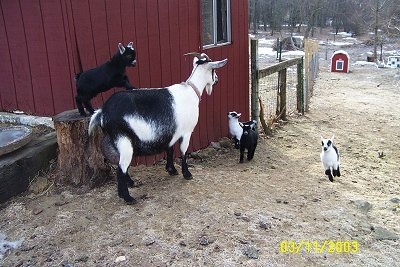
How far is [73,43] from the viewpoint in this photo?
194 inches

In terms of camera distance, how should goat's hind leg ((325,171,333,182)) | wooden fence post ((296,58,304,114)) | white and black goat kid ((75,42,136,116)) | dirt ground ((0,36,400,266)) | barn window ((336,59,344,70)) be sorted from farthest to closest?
barn window ((336,59,344,70)) → wooden fence post ((296,58,304,114)) → goat's hind leg ((325,171,333,182)) → white and black goat kid ((75,42,136,116)) → dirt ground ((0,36,400,266))

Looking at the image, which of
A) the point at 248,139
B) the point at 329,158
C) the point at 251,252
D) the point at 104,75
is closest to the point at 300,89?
the point at 248,139

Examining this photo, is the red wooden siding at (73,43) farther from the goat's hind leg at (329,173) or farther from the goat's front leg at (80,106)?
the goat's hind leg at (329,173)

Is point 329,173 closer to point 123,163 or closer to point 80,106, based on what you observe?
point 123,163

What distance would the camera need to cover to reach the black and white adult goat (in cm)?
404

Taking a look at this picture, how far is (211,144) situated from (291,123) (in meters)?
3.05

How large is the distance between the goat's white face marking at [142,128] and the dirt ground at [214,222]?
0.63 meters

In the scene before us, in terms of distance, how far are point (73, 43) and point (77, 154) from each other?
4.38 ft

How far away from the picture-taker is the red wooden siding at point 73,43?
4.93 metres

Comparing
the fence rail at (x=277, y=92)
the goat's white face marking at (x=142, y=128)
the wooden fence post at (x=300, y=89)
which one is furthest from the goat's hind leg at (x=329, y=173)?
the wooden fence post at (x=300, y=89)

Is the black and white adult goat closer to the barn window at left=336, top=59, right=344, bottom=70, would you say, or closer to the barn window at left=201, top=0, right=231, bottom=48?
the barn window at left=201, top=0, right=231, bottom=48

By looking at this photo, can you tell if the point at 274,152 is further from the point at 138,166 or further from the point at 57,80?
the point at 57,80

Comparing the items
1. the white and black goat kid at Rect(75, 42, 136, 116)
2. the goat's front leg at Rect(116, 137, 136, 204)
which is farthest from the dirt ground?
the white and black goat kid at Rect(75, 42, 136, 116)
